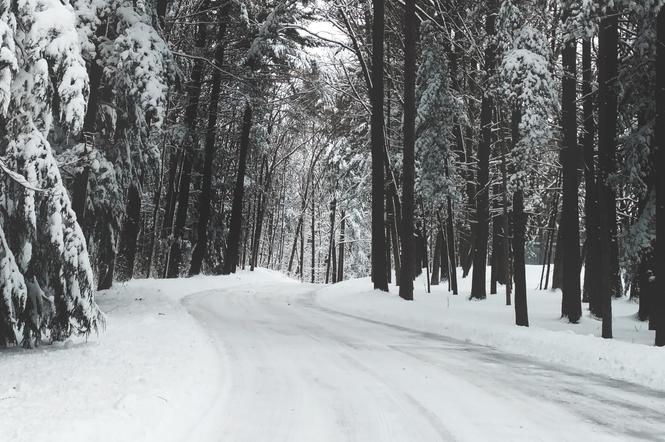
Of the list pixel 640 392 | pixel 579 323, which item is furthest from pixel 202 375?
pixel 579 323

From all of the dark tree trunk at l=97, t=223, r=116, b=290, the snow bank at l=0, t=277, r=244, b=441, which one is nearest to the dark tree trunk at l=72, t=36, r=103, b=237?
the dark tree trunk at l=97, t=223, r=116, b=290

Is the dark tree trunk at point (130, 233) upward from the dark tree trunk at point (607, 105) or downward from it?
downward

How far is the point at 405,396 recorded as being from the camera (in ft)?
19.8

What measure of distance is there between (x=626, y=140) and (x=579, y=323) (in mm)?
4587

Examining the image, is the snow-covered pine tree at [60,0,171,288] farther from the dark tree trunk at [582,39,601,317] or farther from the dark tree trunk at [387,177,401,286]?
the dark tree trunk at [387,177,401,286]

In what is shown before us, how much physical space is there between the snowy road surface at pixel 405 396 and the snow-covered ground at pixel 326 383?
3 centimetres

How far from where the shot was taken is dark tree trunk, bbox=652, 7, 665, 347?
10.0m

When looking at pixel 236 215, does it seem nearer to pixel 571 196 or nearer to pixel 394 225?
pixel 394 225

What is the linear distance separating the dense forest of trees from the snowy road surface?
3.18 meters

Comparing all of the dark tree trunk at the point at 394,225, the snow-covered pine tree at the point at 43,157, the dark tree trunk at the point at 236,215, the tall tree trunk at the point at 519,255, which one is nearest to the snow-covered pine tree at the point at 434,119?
the dark tree trunk at the point at 394,225

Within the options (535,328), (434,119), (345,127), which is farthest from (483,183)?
(345,127)

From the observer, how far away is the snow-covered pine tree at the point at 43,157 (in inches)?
259

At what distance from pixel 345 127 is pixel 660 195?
17742 millimetres

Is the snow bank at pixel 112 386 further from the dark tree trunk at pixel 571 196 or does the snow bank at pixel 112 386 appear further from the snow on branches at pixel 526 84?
the dark tree trunk at pixel 571 196
